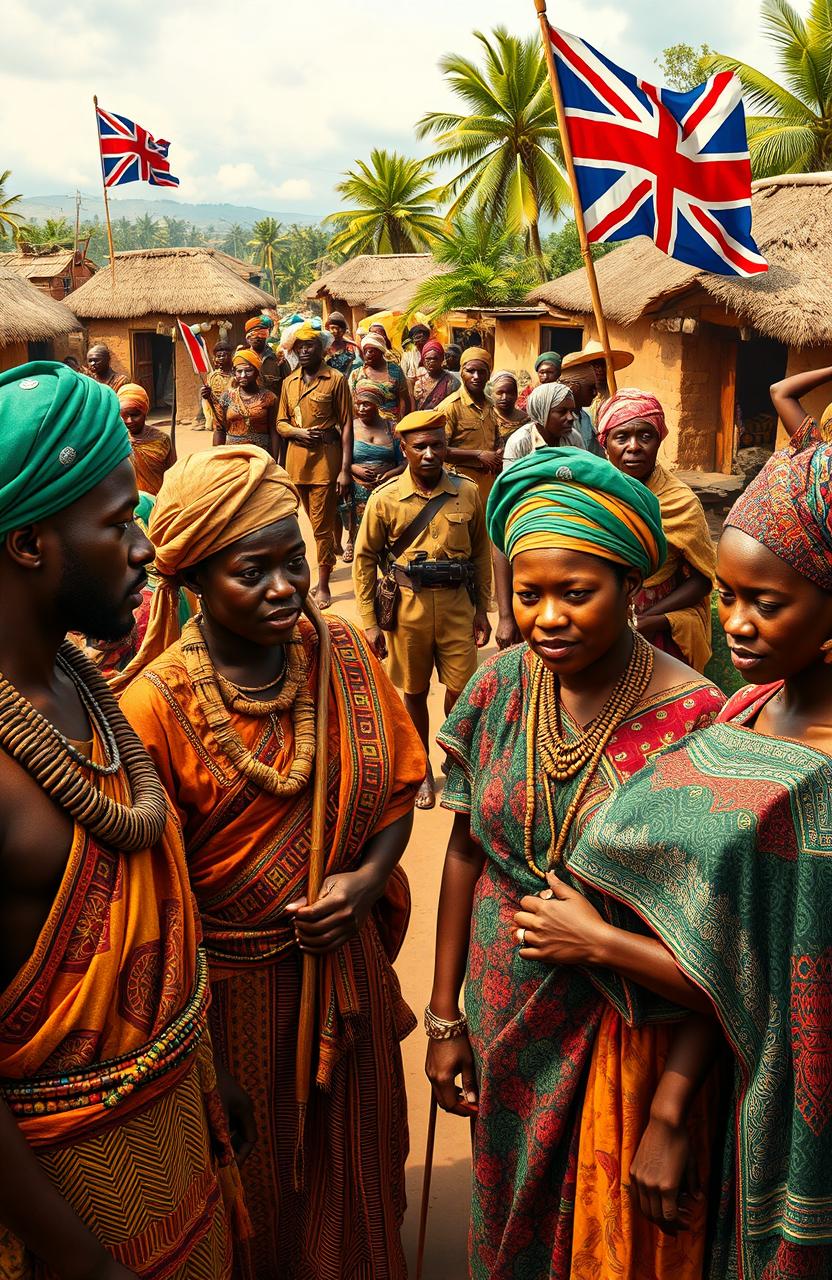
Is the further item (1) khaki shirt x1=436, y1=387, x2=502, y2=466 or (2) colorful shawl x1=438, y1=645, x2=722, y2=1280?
(1) khaki shirt x1=436, y1=387, x2=502, y2=466

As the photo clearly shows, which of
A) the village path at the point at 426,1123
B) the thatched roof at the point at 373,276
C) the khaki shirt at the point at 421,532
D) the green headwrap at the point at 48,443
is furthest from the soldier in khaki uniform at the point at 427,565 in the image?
the thatched roof at the point at 373,276

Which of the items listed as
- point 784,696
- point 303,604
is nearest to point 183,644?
point 303,604

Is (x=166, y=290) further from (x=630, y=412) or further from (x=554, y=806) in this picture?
(x=554, y=806)

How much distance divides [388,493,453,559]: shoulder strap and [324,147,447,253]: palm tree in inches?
1205

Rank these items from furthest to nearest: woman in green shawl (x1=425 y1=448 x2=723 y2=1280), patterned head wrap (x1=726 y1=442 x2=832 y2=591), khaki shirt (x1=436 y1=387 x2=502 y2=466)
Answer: khaki shirt (x1=436 y1=387 x2=502 y2=466) → woman in green shawl (x1=425 y1=448 x2=723 y2=1280) → patterned head wrap (x1=726 y1=442 x2=832 y2=591)

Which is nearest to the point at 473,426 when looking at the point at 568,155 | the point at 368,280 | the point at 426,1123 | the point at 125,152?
the point at 568,155

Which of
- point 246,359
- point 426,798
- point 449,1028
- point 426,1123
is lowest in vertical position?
point 426,1123

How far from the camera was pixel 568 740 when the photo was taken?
2.12 metres

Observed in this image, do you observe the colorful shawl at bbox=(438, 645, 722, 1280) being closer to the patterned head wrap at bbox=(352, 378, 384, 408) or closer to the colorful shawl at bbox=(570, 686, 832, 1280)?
the colorful shawl at bbox=(570, 686, 832, 1280)

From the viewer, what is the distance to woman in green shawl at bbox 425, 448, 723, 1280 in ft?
6.66

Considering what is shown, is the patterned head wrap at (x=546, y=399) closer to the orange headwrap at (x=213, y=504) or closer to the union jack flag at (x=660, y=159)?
the union jack flag at (x=660, y=159)

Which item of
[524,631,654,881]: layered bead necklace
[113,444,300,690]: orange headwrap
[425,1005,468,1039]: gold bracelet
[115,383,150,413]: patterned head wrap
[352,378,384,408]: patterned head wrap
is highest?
[352,378,384,408]: patterned head wrap

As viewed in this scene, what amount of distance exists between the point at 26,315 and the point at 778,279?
544 inches

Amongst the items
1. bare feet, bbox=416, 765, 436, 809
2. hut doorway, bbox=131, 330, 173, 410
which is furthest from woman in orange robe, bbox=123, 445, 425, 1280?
hut doorway, bbox=131, 330, 173, 410
